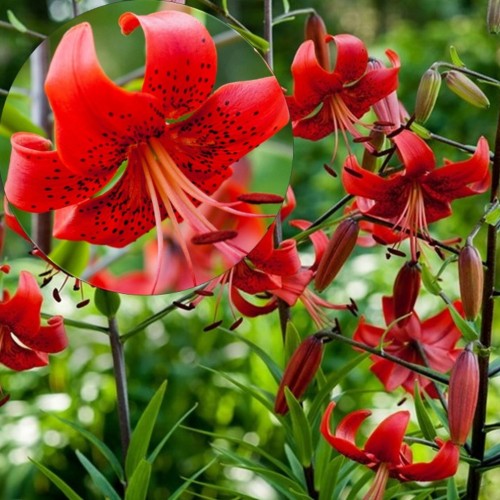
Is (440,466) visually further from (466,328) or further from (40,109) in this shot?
(40,109)

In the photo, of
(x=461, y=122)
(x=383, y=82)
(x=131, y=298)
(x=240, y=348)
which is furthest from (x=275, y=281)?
(x=461, y=122)

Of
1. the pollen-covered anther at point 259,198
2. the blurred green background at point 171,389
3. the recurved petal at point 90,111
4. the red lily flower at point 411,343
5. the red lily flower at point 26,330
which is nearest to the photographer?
the recurved petal at point 90,111

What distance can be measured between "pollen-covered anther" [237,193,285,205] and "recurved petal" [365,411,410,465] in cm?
21

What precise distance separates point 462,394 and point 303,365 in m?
0.15

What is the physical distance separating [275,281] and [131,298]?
1594 mm

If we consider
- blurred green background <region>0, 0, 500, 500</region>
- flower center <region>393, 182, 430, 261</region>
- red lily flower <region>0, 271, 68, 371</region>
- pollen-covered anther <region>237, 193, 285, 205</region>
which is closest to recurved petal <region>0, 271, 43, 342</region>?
red lily flower <region>0, 271, 68, 371</region>

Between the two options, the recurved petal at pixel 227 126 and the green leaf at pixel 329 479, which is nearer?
the recurved petal at pixel 227 126

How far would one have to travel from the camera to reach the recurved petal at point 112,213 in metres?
0.75

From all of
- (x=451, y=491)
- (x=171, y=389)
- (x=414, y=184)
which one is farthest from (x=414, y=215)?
(x=171, y=389)

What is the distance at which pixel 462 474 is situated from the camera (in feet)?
6.90

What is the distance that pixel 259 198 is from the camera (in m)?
0.75

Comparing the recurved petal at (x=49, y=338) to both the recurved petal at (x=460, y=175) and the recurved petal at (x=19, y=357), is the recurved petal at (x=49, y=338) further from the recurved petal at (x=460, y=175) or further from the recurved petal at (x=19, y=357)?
the recurved petal at (x=460, y=175)

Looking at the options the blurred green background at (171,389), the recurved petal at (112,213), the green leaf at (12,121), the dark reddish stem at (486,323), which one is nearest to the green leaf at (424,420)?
the dark reddish stem at (486,323)

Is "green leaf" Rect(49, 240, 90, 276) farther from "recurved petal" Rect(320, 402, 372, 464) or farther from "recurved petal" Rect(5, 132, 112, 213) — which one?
"recurved petal" Rect(320, 402, 372, 464)
